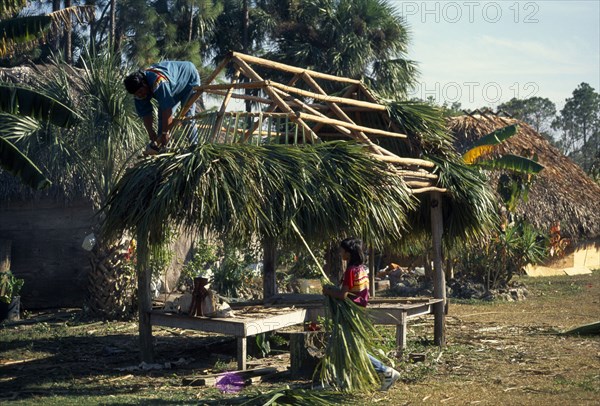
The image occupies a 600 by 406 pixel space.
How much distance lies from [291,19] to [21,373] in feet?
62.9

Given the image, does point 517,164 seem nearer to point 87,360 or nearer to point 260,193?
point 260,193

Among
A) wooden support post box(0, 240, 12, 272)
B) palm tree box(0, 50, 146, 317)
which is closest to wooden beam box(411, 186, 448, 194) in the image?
palm tree box(0, 50, 146, 317)

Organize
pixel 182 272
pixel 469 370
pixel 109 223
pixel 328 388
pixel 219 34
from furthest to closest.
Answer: pixel 219 34, pixel 182 272, pixel 469 370, pixel 109 223, pixel 328 388

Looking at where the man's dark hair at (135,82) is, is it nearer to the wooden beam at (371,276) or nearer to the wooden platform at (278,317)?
the wooden platform at (278,317)

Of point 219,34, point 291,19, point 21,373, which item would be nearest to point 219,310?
point 21,373

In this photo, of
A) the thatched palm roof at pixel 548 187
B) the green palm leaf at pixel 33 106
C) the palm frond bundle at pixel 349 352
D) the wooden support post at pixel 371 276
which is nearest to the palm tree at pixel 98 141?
the green palm leaf at pixel 33 106

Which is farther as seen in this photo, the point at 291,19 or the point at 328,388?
the point at 291,19

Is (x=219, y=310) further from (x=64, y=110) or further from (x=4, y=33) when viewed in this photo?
(x=4, y=33)

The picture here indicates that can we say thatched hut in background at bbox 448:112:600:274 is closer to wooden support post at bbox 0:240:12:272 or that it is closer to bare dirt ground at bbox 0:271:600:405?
bare dirt ground at bbox 0:271:600:405

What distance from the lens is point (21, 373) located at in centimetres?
1001

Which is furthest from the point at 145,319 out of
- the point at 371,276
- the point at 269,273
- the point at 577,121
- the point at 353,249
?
the point at 577,121

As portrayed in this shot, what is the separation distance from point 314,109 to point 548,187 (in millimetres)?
12800

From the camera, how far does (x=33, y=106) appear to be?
10.0m

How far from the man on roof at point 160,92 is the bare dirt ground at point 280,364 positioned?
8.89ft
